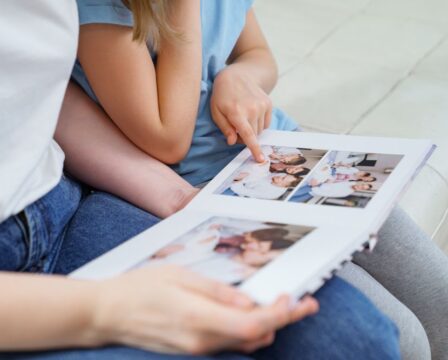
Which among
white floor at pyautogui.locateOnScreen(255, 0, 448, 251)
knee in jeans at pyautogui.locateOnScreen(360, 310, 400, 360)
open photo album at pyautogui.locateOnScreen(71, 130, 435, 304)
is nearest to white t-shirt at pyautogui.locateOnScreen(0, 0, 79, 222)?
open photo album at pyautogui.locateOnScreen(71, 130, 435, 304)

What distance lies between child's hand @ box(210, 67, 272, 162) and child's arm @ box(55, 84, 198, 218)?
9cm

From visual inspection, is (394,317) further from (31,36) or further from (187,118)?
(31,36)

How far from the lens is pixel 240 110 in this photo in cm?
97

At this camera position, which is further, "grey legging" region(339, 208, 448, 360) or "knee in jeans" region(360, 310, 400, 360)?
"grey legging" region(339, 208, 448, 360)

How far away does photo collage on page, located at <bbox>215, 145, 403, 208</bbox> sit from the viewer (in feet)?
2.76

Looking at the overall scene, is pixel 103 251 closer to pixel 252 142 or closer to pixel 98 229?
pixel 98 229

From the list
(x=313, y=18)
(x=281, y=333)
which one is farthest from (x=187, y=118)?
(x=313, y=18)

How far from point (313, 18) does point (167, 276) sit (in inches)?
47.3

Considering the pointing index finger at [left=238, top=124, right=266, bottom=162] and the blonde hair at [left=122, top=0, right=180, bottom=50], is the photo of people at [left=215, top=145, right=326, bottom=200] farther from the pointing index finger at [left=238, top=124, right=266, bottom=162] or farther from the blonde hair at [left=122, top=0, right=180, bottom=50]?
the blonde hair at [left=122, top=0, right=180, bottom=50]

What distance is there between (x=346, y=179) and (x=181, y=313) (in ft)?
1.06

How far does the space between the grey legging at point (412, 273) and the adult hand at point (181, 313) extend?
0.33 metres

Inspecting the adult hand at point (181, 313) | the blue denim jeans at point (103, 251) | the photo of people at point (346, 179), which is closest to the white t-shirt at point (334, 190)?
the photo of people at point (346, 179)

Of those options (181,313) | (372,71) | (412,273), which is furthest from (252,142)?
(372,71)

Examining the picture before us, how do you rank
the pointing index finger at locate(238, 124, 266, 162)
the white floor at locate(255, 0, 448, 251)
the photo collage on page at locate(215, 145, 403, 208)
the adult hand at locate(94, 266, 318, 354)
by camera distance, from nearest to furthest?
1. the adult hand at locate(94, 266, 318, 354)
2. the photo collage on page at locate(215, 145, 403, 208)
3. the pointing index finger at locate(238, 124, 266, 162)
4. the white floor at locate(255, 0, 448, 251)
